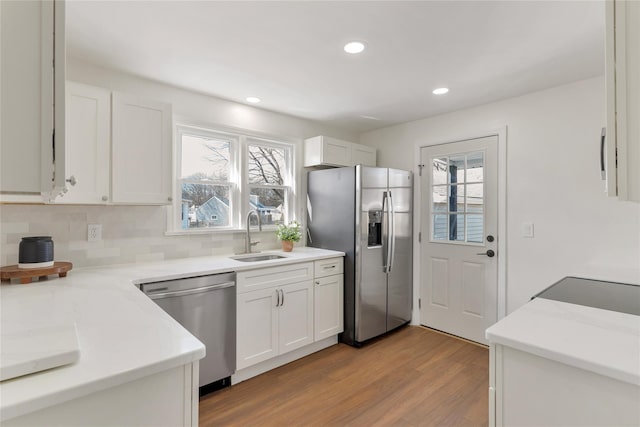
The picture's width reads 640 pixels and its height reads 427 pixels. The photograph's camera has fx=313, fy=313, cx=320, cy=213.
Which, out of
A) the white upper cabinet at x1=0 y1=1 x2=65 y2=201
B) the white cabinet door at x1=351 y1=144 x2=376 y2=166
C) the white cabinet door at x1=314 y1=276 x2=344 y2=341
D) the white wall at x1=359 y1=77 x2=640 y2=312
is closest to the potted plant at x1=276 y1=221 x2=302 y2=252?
the white cabinet door at x1=314 y1=276 x2=344 y2=341

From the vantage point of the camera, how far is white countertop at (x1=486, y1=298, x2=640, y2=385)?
873 mm

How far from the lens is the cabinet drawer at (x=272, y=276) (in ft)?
7.89

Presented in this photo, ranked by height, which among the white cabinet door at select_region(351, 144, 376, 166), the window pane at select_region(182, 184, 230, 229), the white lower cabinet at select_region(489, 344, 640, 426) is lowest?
the white lower cabinet at select_region(489, 344, 640, 426)

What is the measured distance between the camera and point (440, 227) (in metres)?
3.44

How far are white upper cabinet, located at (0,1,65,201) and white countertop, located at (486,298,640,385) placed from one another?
1.33 metres

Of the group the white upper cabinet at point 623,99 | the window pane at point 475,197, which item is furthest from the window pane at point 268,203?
the white upper cabinet at point 623,99

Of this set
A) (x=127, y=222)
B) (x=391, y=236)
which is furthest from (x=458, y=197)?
(x=127, y=222)

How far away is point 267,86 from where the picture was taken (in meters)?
2.66

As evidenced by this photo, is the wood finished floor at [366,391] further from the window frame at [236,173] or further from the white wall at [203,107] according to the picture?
the white wall at [203,107]

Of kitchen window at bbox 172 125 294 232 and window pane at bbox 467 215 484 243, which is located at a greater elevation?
kitchen window at bbox 172 125 294 232

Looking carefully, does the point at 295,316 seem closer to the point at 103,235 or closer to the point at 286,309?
the point at 286,309

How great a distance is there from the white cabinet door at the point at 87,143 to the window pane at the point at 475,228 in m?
3.16

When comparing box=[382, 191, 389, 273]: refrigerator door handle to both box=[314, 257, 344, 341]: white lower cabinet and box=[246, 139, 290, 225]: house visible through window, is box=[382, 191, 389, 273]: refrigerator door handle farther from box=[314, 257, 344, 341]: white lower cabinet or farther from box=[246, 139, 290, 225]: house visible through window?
box=[246, 139, 290, 225]: house visible through window

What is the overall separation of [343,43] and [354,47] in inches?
3.4
